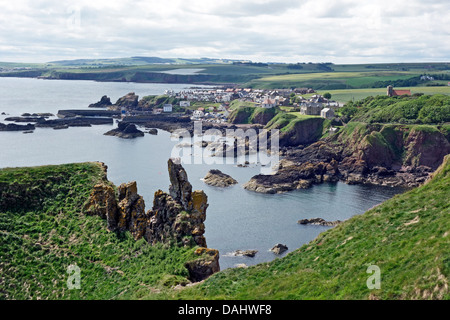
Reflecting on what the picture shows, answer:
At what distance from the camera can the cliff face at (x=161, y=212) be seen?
35.4 metres

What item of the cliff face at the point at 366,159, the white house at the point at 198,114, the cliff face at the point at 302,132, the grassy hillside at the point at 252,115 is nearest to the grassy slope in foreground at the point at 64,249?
the cliff face at the point at 366,159

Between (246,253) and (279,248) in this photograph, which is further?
(279,248)

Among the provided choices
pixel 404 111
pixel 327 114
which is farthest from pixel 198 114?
pixel 404 111

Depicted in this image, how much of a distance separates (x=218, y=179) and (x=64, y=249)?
5583 centimetres

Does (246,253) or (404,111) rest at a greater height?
(404,111)

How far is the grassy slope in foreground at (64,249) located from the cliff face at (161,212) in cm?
76

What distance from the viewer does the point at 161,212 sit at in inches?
1467

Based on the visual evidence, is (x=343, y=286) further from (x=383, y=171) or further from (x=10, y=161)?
(x=10, y=161)

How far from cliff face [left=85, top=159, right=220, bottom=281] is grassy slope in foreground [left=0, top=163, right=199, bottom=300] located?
2.49 feet

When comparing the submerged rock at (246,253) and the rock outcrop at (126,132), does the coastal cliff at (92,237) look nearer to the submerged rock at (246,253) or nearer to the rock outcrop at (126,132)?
the submerged rock at (246,253)

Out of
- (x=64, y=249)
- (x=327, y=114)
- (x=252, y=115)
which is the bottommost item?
(x=64, y=249)

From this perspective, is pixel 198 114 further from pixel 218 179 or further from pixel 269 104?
pixel 218 179
